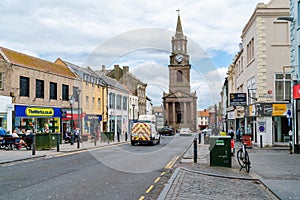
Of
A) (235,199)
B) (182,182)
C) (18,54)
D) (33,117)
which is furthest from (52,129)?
(235,199)

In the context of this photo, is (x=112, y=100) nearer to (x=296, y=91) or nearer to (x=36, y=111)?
(x=36, y=111)

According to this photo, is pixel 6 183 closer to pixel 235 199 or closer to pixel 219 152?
pixel 235 199

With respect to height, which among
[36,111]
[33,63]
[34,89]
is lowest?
[36,111]

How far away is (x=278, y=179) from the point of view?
11750 mm

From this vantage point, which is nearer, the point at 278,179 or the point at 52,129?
the point at 278,179

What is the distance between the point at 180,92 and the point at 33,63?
47.0 feet

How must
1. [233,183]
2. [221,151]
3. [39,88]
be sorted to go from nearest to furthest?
1. [233,183]
2. [221,151]
3. [39,88]

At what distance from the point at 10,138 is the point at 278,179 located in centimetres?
1805

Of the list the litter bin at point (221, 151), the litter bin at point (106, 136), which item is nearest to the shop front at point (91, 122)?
the litter bin at point (106, 136)

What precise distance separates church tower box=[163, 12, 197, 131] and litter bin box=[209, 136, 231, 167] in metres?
5.88

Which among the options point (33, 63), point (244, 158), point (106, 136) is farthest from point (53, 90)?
point (244, 158)

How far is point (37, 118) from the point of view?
111ft

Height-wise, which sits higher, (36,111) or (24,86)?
(24,86)

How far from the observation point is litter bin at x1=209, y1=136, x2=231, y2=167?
588 inches
